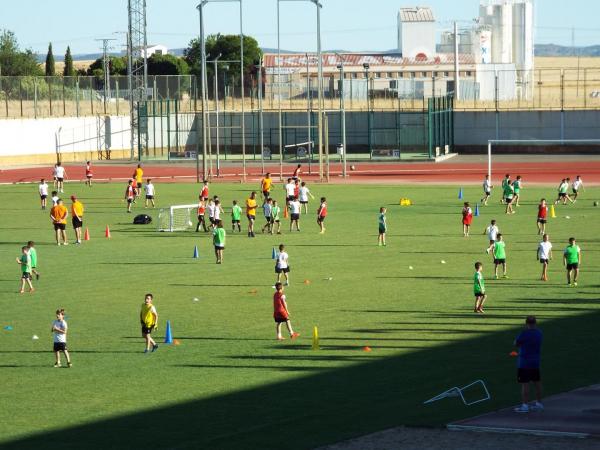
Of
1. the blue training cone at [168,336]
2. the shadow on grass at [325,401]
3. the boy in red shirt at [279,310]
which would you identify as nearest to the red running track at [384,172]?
the boy in red shirt at [279,310]

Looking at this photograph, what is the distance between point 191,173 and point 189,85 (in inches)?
983

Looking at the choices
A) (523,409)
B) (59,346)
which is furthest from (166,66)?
(523,409)

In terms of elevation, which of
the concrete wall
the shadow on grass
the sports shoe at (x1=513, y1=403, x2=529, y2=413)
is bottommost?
the shadow on grass

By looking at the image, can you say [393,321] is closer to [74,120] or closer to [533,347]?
[533,347]

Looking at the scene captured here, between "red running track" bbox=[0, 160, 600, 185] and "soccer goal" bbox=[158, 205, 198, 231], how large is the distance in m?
20.7

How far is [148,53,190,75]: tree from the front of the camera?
15500 centimetres

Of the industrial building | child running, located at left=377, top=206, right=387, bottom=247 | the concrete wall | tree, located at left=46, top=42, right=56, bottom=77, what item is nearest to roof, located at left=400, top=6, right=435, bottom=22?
the industrial building

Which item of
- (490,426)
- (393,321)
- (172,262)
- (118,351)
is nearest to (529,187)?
(172,262)

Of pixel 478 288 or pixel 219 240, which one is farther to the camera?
pixel 219 240

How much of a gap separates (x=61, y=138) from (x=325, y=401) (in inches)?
2752

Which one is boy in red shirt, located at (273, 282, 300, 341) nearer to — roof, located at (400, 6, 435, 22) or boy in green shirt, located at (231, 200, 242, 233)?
boy in green shirt, located at (231, 200, 242, 233)

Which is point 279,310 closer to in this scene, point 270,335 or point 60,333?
point 270,335

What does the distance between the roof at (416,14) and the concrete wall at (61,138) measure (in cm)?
8742

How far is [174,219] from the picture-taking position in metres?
46.1
